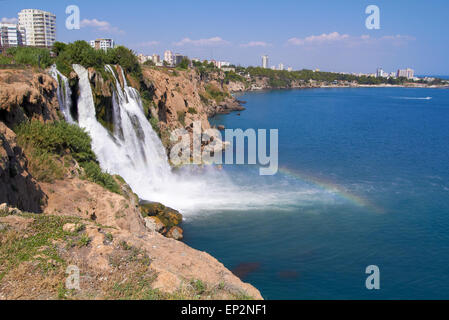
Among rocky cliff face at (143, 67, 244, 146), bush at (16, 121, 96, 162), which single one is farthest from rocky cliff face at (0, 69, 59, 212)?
rocky cliff face at (143, 67, 244, 146)

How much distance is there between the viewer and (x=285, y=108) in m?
63.7

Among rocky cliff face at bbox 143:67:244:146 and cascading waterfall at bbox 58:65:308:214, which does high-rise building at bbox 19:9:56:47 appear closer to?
rocky cliff face at bbox 143:67:244:146

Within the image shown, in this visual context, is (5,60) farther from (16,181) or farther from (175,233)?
(175,233)

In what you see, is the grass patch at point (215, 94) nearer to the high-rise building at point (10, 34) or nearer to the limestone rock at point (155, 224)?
the limestone rock at point (155, 224)

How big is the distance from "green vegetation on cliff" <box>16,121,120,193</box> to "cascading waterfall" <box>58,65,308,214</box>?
301 cm

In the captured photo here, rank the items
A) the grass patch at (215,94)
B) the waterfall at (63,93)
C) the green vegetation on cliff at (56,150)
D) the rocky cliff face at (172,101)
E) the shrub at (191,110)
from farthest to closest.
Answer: the grass patch at (215,94), the shrub at (191,110), the rocky cliff face at (172,101), the waterfall at (63,93), the green vegetation on cliff at (56,150)

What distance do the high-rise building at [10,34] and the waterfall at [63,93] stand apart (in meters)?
77.9

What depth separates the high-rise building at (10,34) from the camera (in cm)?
8336

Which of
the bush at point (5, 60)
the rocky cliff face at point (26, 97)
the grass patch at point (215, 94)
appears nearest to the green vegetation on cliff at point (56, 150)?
the rocky cliff face at point (26, 97)

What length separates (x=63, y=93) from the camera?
663 inches

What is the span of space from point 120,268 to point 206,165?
2093cm

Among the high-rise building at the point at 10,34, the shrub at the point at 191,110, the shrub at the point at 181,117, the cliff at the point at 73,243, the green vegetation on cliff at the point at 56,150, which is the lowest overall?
the cliff at the point at 73,243

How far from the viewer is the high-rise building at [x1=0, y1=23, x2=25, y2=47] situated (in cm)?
8336
